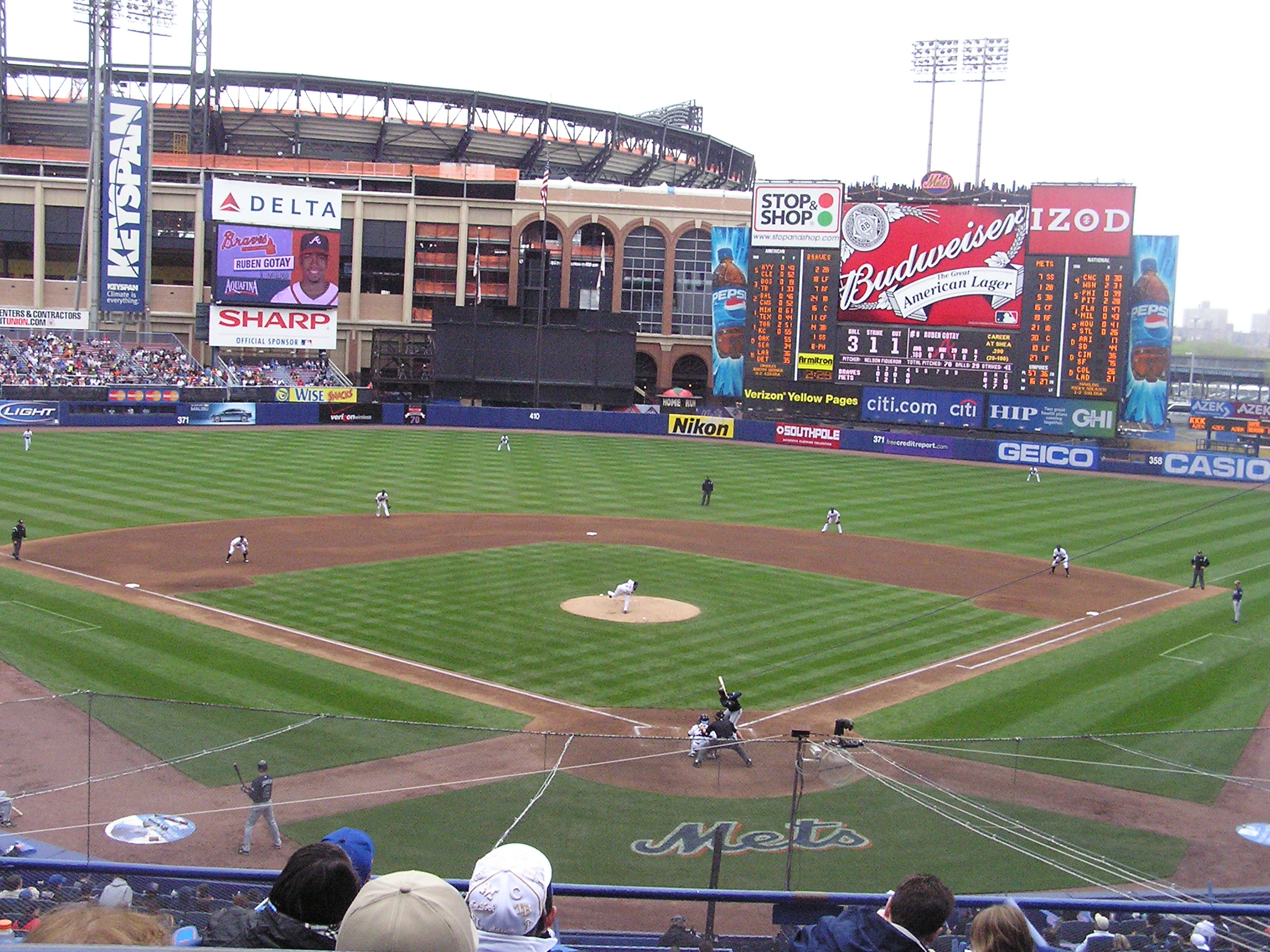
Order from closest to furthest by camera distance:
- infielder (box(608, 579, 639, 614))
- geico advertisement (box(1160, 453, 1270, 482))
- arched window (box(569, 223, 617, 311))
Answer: infielder (box(608, 579, 639, 614)) → geico advertisement (box(1160, 453, 1270, 482)) → arched window (box(569, 223, 617, 311))

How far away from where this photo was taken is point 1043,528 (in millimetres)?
42625

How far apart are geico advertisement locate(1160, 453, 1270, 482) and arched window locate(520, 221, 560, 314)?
48.1m

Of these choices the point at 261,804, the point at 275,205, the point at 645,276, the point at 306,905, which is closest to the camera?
the point at 306,905

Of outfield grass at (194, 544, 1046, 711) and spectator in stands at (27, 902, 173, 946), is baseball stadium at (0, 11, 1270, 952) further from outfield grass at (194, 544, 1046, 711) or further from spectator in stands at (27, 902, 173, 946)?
spectator in stands at (27, 902, 173, 946)

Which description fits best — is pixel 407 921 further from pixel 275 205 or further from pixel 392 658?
pixel 275 205

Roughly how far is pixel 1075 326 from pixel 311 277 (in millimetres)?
48690

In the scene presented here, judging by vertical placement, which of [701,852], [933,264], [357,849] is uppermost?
[933,264]

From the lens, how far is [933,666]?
76.9 feet

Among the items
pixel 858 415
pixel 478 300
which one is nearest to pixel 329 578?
pixel 858 415

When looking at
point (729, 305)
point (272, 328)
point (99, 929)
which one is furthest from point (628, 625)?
point (272, 328)

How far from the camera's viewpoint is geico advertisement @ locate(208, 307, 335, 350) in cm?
7469

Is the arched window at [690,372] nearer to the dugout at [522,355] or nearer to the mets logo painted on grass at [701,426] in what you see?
the dugout at [522,355]

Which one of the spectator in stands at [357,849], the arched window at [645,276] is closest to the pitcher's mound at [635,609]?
the spectator in stands at [357,849]

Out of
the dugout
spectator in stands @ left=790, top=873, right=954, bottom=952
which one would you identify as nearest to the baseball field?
spectator in stands @ left=790, top=873, right=954, bottom=952
